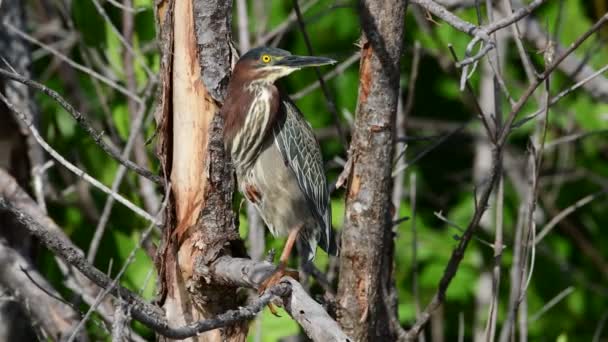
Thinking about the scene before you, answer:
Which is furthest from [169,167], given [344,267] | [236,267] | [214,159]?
[344,267]

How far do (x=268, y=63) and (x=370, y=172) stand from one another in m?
0.87

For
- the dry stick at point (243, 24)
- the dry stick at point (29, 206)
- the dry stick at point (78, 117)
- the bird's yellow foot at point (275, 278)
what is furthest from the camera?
the dry stick at point (243, 24)

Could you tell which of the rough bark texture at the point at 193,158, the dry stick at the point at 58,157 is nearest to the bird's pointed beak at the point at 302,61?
the rough bark texture at the point at 193,158

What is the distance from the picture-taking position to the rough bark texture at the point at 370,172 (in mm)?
2699

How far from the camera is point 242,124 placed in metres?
3.41

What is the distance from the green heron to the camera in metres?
3.46

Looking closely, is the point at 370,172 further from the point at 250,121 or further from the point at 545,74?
the point at 250,121

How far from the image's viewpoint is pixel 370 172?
110 inches

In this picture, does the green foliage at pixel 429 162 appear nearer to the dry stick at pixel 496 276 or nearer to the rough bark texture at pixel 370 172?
the rough bark texture at pixel 370 172

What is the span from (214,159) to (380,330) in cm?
85

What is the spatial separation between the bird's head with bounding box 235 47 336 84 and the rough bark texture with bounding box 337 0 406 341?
1.66 feet

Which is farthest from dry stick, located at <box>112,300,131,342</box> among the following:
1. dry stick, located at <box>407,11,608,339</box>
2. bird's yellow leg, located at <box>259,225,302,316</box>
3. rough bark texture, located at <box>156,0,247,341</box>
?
dry stick, located at <box>407,11,608,339</box>

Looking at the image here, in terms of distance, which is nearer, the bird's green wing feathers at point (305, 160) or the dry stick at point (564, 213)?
the dry stick at point (564, 213)

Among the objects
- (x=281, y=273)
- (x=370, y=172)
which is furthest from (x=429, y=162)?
(x=370, y=172)
